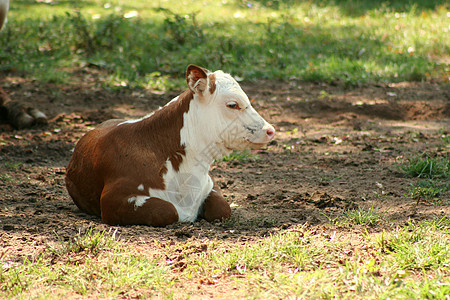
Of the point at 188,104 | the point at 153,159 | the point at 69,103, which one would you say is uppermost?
the point at 188,104

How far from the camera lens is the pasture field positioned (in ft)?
11.0

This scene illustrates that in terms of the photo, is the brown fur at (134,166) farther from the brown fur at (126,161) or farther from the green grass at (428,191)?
the green grass at (428,191)

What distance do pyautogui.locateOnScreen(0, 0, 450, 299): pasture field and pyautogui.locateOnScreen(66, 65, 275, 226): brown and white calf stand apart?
16 centimetres

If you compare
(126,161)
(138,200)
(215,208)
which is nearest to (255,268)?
(215,208)

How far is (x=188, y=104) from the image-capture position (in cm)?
414

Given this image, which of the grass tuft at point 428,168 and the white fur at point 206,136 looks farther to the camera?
the grass tuft at point 428,168

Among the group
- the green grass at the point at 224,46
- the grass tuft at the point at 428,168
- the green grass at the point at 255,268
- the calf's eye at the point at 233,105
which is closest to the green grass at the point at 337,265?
the green grass at the point at 255,268

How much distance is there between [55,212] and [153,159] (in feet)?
3.45

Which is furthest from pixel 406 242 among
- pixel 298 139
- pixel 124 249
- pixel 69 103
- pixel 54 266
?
pixel 69 103

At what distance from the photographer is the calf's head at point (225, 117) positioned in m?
4.07

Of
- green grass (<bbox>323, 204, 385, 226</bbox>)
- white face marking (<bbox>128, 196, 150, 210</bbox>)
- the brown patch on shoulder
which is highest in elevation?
the brown patch on shoulder

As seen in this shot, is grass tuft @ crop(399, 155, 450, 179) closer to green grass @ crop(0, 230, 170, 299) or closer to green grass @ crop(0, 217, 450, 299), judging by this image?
green grass @ crop(0, 217, 450, 299)

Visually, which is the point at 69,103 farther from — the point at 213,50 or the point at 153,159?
the point at 153,159

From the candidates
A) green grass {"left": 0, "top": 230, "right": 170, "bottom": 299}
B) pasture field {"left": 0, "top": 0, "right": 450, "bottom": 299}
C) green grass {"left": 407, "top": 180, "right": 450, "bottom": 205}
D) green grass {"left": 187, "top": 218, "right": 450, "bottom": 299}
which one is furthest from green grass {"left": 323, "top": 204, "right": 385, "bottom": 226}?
green grass {"left": 0, "top": 230, "right": 170, "bottom": 299}
